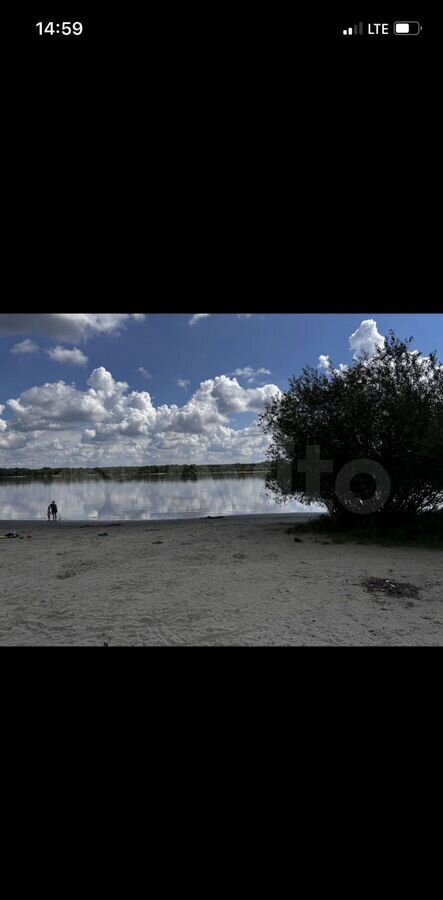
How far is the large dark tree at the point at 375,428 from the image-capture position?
8.52 meters

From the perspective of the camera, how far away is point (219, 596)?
4.91 meters

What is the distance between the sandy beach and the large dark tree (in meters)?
1.84

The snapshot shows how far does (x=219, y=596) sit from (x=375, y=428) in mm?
6312
